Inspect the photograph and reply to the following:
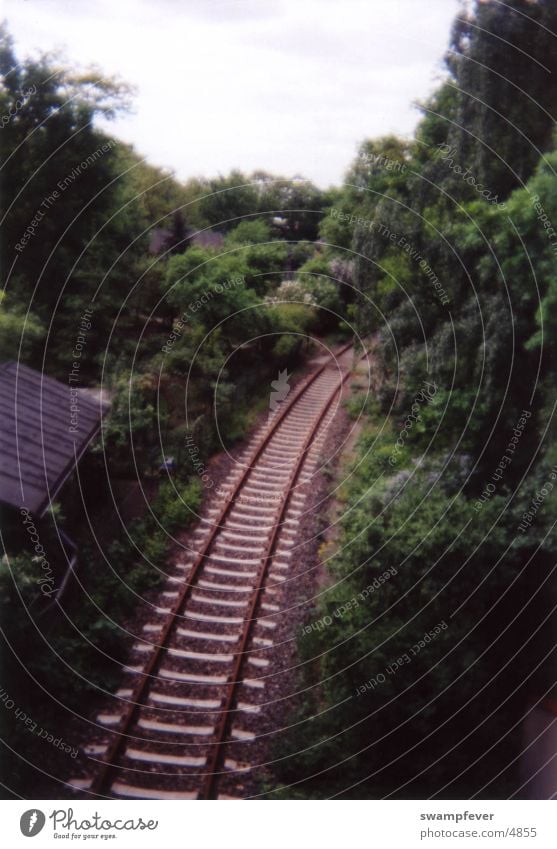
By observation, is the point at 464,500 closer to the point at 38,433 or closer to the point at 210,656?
the point at 210,656

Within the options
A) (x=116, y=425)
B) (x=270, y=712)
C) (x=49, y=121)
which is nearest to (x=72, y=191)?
(x=49, y=121)

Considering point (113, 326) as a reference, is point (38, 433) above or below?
below

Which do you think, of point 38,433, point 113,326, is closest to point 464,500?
point 38,433

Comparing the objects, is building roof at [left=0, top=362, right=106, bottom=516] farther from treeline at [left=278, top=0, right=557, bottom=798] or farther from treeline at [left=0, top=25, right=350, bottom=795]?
treeline at [left=278, top=0, right=557, bottom=798]

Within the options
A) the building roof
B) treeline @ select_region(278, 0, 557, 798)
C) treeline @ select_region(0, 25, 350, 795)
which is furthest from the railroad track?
the building roof

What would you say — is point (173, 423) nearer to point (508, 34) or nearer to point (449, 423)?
point (449, 423)
